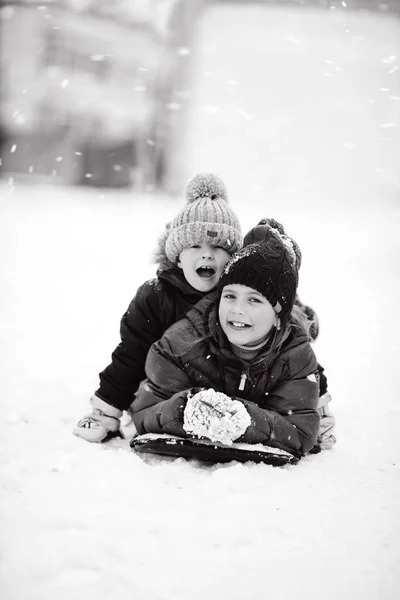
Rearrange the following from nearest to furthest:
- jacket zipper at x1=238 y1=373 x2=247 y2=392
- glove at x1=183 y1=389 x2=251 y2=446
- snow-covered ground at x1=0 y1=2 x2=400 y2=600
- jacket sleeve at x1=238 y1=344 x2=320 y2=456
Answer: snow-covered ground at x1=0 y1=2 x2=400 y2=600 → glove at x1=183 y1=389 x2=251 y2=446 → jacket sleeve at x1=238 y1=344 x2=320 y2=456 → jacket zipper at x1=238 y1=373 x2=247 y2=392

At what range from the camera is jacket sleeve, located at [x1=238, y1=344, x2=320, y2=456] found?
2.46m

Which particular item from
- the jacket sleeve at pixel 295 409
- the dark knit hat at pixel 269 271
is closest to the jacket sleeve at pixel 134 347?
the dark knit hat at pixel 269 271

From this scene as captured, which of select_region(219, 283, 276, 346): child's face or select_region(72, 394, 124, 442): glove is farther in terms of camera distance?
select_region(72, 394, 124, 442): glove

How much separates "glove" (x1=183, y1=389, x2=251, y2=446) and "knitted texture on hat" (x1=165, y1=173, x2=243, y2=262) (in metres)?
0.82

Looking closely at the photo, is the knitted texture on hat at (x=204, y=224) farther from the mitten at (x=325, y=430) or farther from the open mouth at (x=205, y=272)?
the mitten at (x=325, y=430)

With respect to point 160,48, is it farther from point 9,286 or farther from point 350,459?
point 350,459

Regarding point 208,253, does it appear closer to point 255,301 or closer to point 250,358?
point 255,301

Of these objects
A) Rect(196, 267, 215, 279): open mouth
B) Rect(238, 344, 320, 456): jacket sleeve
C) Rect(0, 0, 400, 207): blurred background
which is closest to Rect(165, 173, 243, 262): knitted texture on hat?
Rect(196, 267, 215, 279): open mouth

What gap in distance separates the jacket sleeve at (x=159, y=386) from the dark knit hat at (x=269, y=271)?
0.37 m

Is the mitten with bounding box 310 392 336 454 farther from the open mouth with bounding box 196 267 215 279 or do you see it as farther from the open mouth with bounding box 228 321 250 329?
the open mouth with bounding box 196 267 215 279

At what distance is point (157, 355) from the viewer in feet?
8.73

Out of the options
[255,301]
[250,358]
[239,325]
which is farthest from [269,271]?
[250,358]

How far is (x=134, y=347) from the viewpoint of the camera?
2.93 metres

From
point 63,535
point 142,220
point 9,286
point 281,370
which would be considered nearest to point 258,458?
point 281,370
